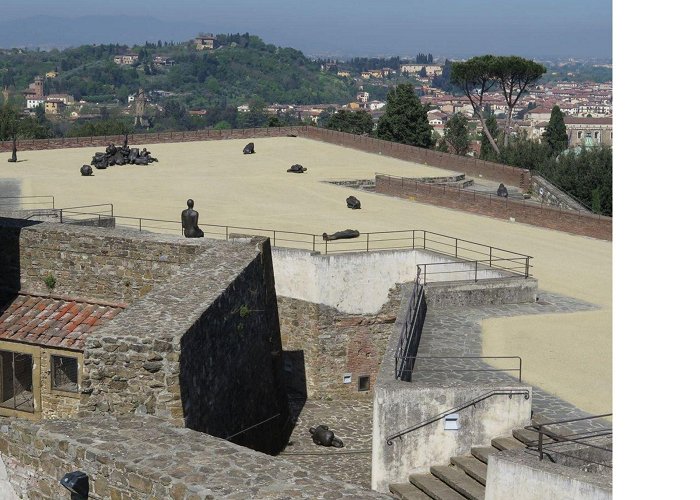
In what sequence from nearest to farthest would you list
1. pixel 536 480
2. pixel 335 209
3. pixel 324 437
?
pixel 536 480 → pixel 324 437 → pixel 335 209

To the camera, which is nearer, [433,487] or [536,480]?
[536,480]

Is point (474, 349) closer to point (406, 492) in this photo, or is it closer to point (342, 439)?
point (406, 492)

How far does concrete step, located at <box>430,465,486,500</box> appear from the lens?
11422mm

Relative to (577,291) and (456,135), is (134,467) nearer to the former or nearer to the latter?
(577,291)

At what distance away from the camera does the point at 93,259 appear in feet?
51.6

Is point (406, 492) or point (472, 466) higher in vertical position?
point (472, 466)

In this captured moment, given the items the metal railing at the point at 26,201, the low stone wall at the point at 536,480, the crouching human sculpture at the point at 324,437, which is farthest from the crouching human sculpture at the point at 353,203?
the low stone wall at the point at 536,480

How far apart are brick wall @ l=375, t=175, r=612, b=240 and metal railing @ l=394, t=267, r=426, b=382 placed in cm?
874

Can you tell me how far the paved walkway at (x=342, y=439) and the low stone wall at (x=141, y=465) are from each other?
6404 millimetres

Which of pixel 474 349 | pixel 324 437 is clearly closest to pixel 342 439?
pixel 324 437

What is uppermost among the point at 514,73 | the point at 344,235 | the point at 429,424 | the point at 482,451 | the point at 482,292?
the point at 514,73

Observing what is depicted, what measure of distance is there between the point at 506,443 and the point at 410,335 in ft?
9.12

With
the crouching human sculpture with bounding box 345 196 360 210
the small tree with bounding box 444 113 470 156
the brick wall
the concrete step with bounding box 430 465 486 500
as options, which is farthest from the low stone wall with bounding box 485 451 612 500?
the small tree with bounding box 444 113 470 156
